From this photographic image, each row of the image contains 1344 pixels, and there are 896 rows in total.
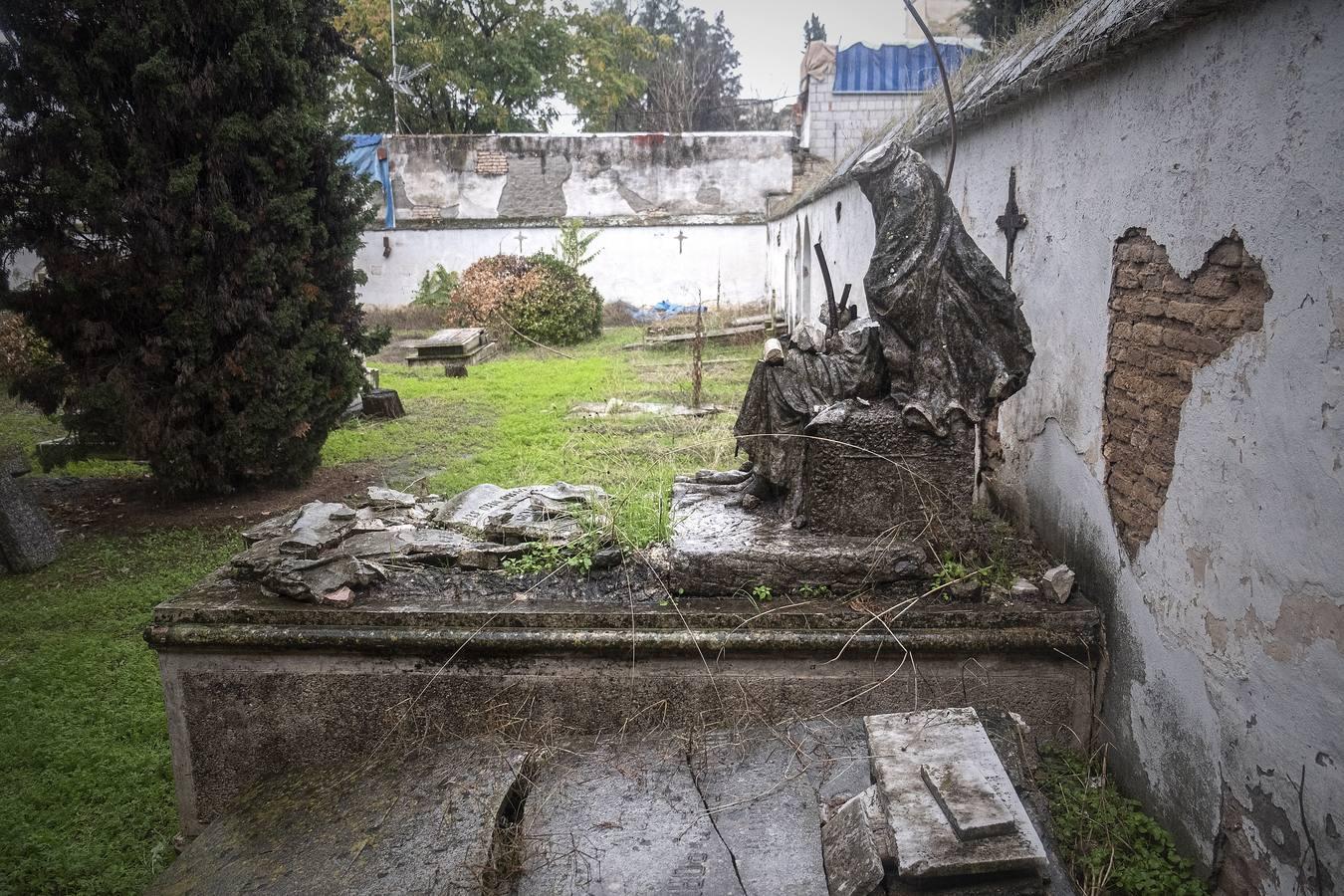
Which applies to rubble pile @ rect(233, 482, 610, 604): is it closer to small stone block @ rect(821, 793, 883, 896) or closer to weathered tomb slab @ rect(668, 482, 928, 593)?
weathered tomb slab @ rect(668, 482, 928, 593)

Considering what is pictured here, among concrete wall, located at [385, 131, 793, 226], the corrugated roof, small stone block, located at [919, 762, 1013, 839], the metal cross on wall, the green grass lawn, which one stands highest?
the corrugated roof

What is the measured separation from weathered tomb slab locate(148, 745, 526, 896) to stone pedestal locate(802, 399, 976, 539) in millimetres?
1634

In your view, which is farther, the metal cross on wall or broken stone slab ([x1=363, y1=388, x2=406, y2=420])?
broken stone slab ([x1=363, y1=388, x2=406, y2=420])

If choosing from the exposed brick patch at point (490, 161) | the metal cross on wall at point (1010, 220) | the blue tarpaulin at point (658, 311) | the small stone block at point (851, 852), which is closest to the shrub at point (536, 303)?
the blue tarpaulin at point (658, 311)

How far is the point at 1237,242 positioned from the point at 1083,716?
190 centimetres

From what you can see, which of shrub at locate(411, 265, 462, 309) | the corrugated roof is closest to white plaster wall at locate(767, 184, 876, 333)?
the corrugated roof

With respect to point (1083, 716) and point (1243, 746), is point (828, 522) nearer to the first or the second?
point (1083, 716)

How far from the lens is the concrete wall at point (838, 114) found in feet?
58.6

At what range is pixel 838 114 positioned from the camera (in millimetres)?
18422

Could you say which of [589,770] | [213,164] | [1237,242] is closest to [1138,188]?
[1237,242]

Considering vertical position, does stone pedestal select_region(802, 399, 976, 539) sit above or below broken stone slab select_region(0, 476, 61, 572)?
above

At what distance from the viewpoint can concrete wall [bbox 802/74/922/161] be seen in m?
17.9

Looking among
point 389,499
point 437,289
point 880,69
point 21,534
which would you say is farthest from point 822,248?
point 437,289

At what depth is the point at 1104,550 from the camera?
3.63 meters
